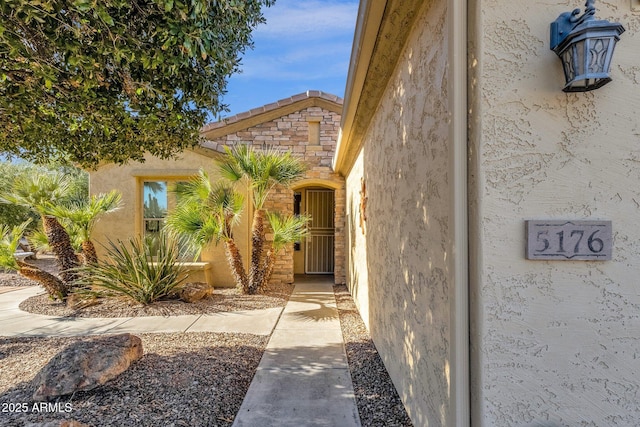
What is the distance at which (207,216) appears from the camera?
7.11m

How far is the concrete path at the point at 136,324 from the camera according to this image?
4984 millimetres

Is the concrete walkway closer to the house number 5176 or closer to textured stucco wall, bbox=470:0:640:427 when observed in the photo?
textured stucco wall, bbox=470:0:640:427

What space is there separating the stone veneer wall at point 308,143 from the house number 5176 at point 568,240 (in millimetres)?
7632

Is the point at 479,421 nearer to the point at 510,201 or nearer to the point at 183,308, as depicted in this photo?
the point at 510,201

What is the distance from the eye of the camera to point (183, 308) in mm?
6211

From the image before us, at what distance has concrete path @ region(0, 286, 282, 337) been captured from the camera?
4984mm

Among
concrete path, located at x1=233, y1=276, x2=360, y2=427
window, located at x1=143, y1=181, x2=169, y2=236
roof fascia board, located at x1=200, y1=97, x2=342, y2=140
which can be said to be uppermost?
roof fascia board, located at x1=200, y1=97, x2=342, y2=140

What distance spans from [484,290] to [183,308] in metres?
5.85

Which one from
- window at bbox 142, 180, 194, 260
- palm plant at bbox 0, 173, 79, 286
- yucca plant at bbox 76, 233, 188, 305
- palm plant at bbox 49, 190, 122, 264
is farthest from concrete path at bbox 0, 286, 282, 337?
window at bbox 142, 180, 194, 260

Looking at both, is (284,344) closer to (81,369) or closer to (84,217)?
(81,369)

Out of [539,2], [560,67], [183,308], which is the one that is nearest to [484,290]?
[560,67]

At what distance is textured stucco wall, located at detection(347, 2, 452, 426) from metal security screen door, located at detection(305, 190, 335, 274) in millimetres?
6907

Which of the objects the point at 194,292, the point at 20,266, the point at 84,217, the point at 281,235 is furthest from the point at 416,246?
the point at 20,266

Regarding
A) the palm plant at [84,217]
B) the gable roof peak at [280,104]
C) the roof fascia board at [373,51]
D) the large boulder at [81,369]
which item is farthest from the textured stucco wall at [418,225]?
the palm plant at [84,217]
